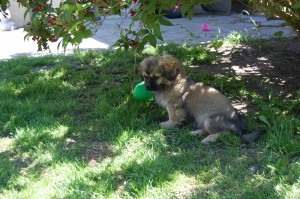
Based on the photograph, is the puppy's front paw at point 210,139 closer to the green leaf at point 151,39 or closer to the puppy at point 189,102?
the puppy at point 189,102

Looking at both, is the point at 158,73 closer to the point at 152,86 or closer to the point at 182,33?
the point at 152,86

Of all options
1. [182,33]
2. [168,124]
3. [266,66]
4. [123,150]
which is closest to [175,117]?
[168,124]

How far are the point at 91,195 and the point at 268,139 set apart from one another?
178 cm

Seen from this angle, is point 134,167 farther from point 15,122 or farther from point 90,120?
point 15,122

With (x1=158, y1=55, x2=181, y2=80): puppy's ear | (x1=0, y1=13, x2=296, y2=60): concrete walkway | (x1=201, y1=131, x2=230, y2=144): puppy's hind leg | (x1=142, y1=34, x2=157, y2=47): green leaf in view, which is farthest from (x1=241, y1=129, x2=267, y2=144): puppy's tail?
(x1=0, y1=13, x2=296, y2=60): concrete walkway

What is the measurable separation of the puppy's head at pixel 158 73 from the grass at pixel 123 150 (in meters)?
0.42

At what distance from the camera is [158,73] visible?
4.83m

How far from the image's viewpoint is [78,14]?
3.64 m

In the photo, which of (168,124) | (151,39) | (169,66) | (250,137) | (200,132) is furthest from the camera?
(169,66)

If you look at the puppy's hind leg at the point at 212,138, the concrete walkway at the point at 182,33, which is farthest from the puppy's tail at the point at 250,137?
the concrete walkway at the point at 182,33

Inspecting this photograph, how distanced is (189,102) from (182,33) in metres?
7.19

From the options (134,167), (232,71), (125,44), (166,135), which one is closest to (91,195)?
(134,167)

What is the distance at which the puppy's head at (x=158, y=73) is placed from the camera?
4.82 m

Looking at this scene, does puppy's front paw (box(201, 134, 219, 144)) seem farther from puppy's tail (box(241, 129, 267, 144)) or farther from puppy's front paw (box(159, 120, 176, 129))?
puppy's front paw (box(159, 120, 176, 129))
